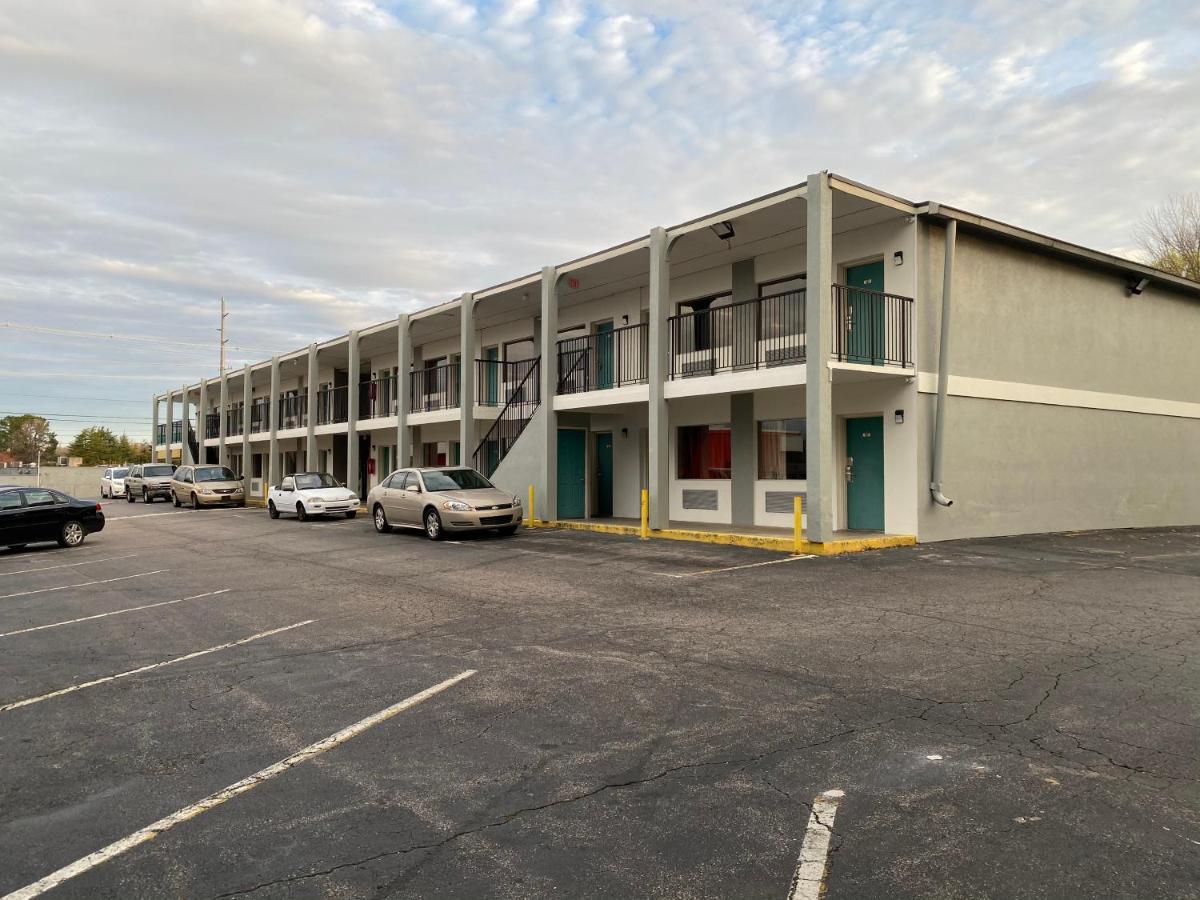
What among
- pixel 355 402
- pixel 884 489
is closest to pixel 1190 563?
pixel 884 489

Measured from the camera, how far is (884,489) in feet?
49.8

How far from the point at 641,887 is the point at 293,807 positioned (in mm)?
1785

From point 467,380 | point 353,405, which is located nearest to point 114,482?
point 353,405

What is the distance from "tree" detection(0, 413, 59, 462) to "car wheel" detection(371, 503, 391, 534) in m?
106

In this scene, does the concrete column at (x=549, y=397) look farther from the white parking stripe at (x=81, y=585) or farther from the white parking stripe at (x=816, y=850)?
the white parking stripe at (x=816, y=850)

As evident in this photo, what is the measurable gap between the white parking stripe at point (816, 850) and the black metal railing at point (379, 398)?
83.3 ft

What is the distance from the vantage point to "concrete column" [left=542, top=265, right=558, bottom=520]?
1938cm

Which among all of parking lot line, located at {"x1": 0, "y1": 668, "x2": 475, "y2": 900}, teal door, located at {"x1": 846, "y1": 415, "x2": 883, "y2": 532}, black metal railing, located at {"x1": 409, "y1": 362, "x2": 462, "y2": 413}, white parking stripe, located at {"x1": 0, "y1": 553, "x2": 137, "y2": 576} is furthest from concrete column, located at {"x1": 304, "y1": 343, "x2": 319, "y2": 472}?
parking lot line, located at {"x1": 0, "y1": 668, "x2": 475, "y2": 900}

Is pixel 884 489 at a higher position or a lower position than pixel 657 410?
lower

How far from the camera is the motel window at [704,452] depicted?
18.4 metres

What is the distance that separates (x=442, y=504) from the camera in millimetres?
16562

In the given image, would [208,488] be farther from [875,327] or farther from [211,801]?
[211,801]

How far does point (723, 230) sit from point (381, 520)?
401 inches

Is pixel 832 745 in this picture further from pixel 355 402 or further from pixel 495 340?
pixel 355 402
